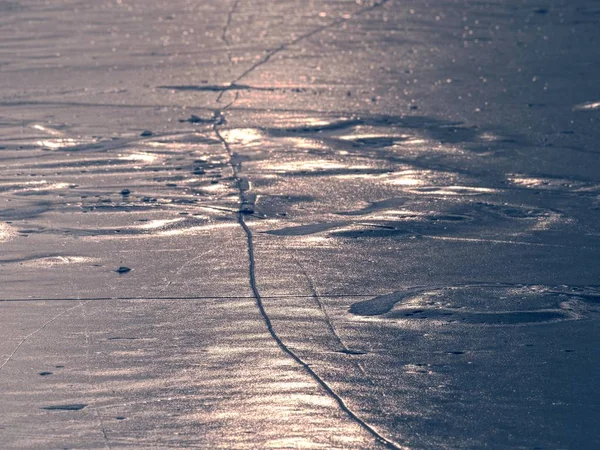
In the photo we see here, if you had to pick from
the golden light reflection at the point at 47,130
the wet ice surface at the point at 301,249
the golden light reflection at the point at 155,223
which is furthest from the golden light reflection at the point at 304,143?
the golden light reflection at the point at 155,223

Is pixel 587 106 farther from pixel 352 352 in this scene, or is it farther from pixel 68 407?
pixel 68 407

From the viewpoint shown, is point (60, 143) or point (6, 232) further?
point (60, 143)

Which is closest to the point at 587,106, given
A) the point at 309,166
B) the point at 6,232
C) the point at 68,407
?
the point at 309,166

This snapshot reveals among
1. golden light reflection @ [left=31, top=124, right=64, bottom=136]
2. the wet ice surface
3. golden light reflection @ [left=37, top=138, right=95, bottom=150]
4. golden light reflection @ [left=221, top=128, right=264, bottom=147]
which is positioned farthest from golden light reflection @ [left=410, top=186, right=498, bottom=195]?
golden light reflection @ [left=31, top=124, right=64, bottom=136]

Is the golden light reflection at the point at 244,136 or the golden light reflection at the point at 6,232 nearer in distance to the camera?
the golden light reflection at the point at 6,232

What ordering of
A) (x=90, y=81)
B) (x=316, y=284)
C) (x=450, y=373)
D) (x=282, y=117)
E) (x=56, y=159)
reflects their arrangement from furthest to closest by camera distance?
(x=90, y=81) < (x=282, y=117) < (x=56, y=159) < (x=316, y=284) < (x=450, y=373)

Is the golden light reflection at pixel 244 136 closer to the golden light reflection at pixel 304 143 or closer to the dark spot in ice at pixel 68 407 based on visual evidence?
the golden light reflection at pixel 304 143

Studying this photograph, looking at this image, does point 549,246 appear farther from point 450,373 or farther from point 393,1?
point 393,1

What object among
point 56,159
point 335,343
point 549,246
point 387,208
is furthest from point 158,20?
point 335,343

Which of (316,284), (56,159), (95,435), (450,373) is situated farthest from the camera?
(56,159)
